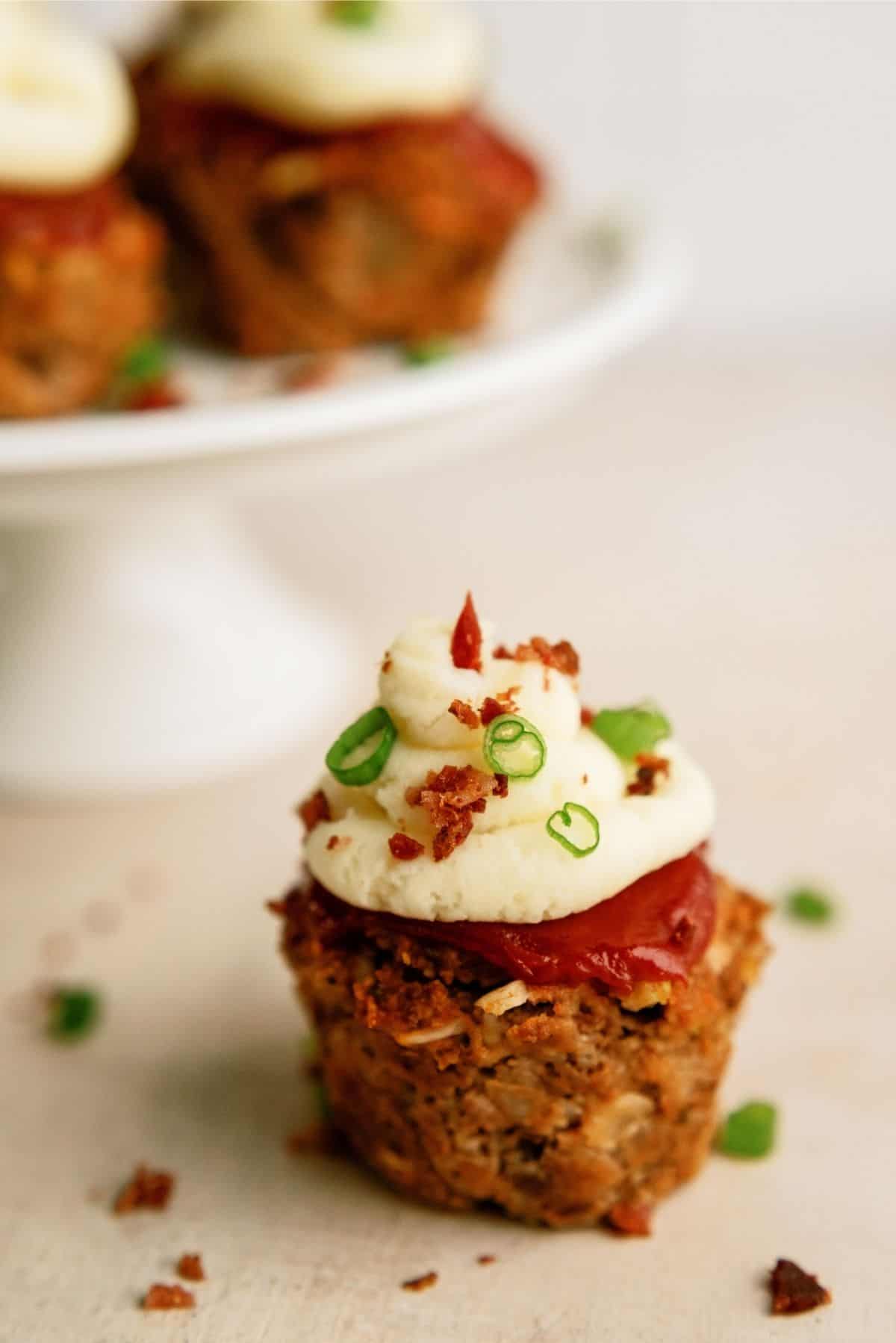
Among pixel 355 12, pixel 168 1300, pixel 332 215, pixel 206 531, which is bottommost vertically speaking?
pixel 168 1300

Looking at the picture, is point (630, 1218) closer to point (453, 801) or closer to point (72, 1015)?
point (453, 801)

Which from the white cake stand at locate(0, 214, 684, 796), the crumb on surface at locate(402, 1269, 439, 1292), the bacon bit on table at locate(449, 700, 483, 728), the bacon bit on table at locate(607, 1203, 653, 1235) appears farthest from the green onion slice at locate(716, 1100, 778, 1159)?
the white cake stand at locate(0, 214, 684, 796)

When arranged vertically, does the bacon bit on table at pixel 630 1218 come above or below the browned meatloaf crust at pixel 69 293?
below

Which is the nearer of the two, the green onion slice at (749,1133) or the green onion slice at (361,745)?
the green onion slice at (361,745)

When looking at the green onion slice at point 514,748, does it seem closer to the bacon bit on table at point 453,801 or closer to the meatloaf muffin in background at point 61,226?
the bacon bit on table at point 453,801

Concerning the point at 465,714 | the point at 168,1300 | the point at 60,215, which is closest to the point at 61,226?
the point at 60,215

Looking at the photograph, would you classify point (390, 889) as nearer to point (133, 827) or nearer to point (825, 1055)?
point (825, 1055)

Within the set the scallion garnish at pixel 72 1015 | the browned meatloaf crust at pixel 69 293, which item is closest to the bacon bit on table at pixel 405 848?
the scallion garnish at pixel 72 1015
